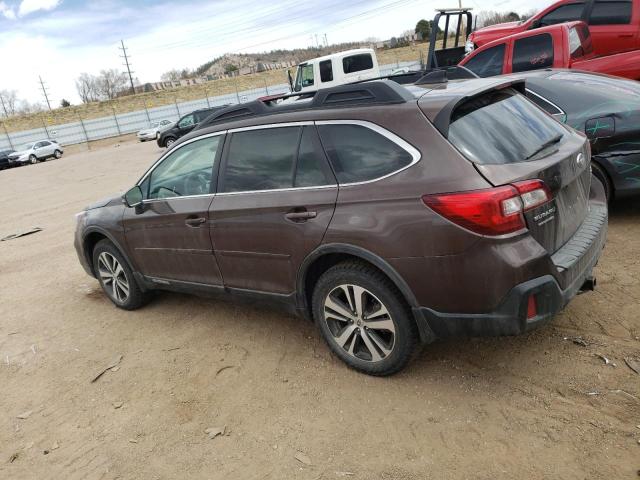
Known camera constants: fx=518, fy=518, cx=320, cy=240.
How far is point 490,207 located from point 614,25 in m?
8.39

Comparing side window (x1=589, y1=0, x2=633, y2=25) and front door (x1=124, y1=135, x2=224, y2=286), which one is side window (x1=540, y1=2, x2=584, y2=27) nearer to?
side window (x1=589, y1=0, x2=633, y2=25)

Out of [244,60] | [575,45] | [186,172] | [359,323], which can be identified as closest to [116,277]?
[186,172]

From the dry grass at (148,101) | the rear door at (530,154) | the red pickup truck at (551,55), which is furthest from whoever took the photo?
the dry grass at (148,101)

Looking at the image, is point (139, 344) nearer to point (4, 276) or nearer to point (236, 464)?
point (236, 464)

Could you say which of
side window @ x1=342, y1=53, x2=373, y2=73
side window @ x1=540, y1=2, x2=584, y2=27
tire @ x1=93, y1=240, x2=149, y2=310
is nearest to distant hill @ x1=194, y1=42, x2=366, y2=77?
side window @ x1=342, y1=53, x2=373, y2=73

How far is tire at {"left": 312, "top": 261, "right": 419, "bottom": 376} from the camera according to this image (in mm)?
2951

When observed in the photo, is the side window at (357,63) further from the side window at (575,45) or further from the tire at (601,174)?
the tire at (601,174)

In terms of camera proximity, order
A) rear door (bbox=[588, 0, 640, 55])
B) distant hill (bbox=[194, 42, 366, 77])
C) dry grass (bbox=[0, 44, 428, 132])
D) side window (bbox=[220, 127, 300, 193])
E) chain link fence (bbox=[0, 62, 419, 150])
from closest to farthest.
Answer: side window (bbox=[220, 127, 300, 193]) < rear door (bbox=[588, 0, 640, 55]) < chain link fence (bbox=[0, 62, 419, 150]) < dry grass (bbox=[0, 44, 428, 132]) < distant hill (bbox=[194, 42, 366, 77])

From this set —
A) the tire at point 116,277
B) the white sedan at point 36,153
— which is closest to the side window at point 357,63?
the tire at point 116,277

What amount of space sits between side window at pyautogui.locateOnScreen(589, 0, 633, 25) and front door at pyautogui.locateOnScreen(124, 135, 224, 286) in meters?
8.27

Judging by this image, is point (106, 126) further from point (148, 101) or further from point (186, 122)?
point (186, 122)

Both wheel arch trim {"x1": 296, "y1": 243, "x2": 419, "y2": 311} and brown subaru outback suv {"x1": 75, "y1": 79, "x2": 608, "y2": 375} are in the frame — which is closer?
brown subaru outback suv {"x1": 75, "y1": 79, "x2": 608, "y2": 375}

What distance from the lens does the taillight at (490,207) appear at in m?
2.54

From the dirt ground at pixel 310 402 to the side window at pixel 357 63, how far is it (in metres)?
14.5
